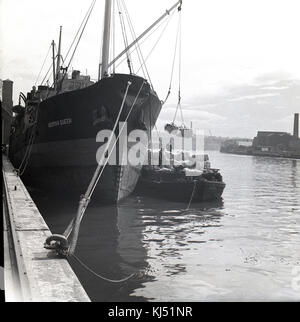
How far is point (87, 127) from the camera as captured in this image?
14.3 meters

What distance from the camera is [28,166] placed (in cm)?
1936

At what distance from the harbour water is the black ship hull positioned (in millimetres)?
831

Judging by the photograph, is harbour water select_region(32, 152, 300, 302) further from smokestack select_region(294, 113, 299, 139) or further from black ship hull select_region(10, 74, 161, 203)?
smokestack select_region(294, 113, 299, 139)

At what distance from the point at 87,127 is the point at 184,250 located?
6869 mm

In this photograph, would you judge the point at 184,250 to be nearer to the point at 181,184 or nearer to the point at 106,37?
the point at 181,184

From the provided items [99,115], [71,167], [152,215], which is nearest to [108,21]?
[99,115]

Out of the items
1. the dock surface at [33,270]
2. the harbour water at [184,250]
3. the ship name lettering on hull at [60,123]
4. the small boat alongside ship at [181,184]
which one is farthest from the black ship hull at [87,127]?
the dock surface at [33,270]

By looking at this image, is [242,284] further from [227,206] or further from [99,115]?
[227,206]

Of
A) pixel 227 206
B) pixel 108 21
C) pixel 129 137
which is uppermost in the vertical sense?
pixel 108 21

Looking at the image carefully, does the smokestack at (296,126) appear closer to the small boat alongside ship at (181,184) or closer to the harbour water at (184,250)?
the small boat alongside ship at (181,184)

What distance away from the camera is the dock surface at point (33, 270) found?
4012 mm

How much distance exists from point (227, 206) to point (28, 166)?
33.4 feet

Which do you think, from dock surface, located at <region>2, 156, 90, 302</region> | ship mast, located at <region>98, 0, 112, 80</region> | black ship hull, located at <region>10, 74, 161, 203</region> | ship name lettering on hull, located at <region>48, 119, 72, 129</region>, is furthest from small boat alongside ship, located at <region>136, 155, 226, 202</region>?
dock surface, located at <region>2, 156, 90, 302</region>
